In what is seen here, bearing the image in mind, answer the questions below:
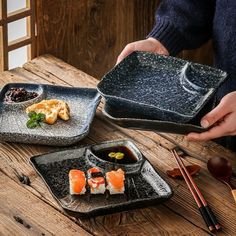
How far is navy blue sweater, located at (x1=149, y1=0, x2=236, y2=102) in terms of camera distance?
2.28 meters

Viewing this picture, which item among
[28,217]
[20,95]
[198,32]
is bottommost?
[28,217]

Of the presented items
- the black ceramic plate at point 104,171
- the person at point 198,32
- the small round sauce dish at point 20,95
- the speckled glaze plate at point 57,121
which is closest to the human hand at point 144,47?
the person at point 198,32

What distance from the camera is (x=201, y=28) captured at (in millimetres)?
2467

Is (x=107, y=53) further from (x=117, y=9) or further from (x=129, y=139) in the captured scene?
(x=129, y=139)

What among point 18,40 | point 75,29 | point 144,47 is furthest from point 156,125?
point 75,29

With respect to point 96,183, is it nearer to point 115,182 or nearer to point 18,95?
point 115,182

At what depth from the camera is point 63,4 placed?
2574 millimetres

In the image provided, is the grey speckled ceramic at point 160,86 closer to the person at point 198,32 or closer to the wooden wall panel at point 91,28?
the person at point 198,32

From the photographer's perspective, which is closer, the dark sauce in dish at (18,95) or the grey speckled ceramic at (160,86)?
the grey speckled ceramic at (160,86)

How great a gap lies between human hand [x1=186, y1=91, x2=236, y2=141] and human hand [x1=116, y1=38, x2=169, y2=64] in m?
0.43

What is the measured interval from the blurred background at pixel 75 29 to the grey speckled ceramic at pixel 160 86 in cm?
55

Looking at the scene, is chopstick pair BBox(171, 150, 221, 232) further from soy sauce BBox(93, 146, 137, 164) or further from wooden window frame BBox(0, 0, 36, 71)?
wooden window frame BBox(0, 0, 36, 71)

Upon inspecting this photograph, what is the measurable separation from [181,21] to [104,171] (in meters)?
0.81

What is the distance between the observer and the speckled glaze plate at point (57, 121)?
75.9 inches
